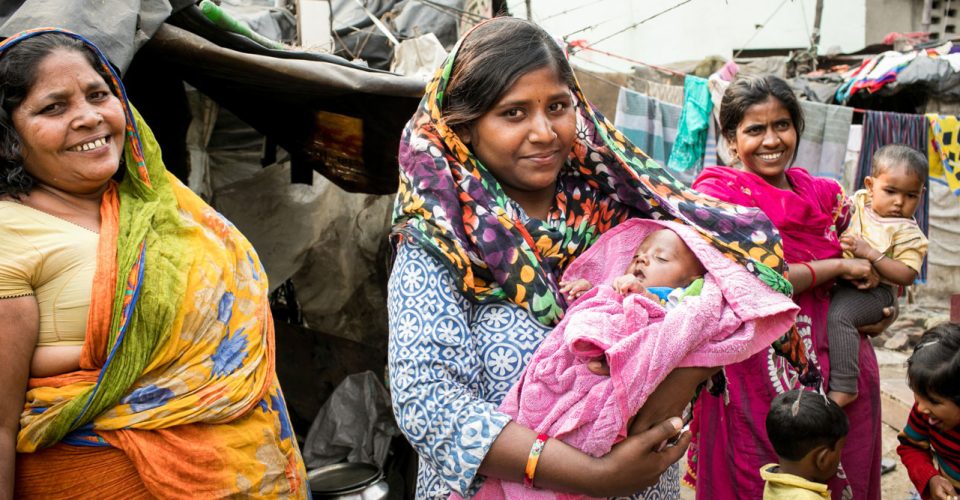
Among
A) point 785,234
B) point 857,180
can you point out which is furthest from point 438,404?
point 857,180

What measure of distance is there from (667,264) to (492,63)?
0.68m

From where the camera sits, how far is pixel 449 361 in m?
1.49

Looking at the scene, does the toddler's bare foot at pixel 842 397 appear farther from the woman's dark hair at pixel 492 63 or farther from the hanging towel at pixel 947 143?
the hanging towel at pixel 947 143

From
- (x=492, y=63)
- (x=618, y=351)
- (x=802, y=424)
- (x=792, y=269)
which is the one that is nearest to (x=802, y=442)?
(x=802, y=424)

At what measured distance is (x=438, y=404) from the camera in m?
1.45

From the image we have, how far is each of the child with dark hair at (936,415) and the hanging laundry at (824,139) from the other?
370cm

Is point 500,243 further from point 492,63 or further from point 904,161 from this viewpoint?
point 904,161

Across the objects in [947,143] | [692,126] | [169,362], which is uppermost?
[169,362]

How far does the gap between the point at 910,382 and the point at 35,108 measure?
303 cm

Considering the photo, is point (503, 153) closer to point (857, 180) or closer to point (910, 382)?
point (910, 382)

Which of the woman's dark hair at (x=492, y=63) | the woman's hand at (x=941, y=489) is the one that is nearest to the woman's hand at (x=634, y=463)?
the woman's dark hair at (x=492, y=63)

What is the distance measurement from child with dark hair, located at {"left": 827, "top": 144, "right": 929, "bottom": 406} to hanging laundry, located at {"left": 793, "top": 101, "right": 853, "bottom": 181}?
2904 mm

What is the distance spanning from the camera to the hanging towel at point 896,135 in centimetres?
600

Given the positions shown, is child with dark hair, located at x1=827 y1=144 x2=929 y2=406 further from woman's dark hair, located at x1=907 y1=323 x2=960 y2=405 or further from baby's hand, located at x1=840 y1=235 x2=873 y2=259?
woman's dark hair, located at x1=907 y1=323 x2=960 y2=405
